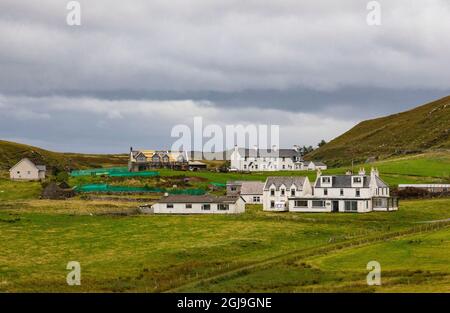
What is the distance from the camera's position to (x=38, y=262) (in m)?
60.8

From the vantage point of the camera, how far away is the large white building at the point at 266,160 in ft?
638

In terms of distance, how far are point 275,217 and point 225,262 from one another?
30.0 m

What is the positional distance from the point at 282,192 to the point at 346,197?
10.1 metres

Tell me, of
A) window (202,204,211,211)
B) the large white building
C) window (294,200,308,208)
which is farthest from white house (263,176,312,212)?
the large white building

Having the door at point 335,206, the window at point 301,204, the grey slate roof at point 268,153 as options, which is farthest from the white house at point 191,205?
the grey slate roof at point 268,153

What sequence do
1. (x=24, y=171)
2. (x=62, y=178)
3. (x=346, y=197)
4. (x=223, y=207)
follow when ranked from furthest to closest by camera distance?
(x=24, y=171), (x=62, y=178), (x=346, y=197), (x=223, y=207)

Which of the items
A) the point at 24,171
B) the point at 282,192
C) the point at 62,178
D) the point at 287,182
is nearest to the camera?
the point at 282,192

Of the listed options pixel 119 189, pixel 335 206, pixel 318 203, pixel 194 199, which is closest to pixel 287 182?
pixel 318 203

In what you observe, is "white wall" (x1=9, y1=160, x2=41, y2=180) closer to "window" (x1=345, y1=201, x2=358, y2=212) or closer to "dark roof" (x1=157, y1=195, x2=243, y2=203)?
"dark roof" (x1=157, y1=195, x2=243, y2=203)

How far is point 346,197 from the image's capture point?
103812mm

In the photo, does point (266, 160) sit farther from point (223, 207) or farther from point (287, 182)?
point (223, 207)

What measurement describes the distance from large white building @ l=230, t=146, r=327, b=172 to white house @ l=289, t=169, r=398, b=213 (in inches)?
3435

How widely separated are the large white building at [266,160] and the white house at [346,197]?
8725cm
